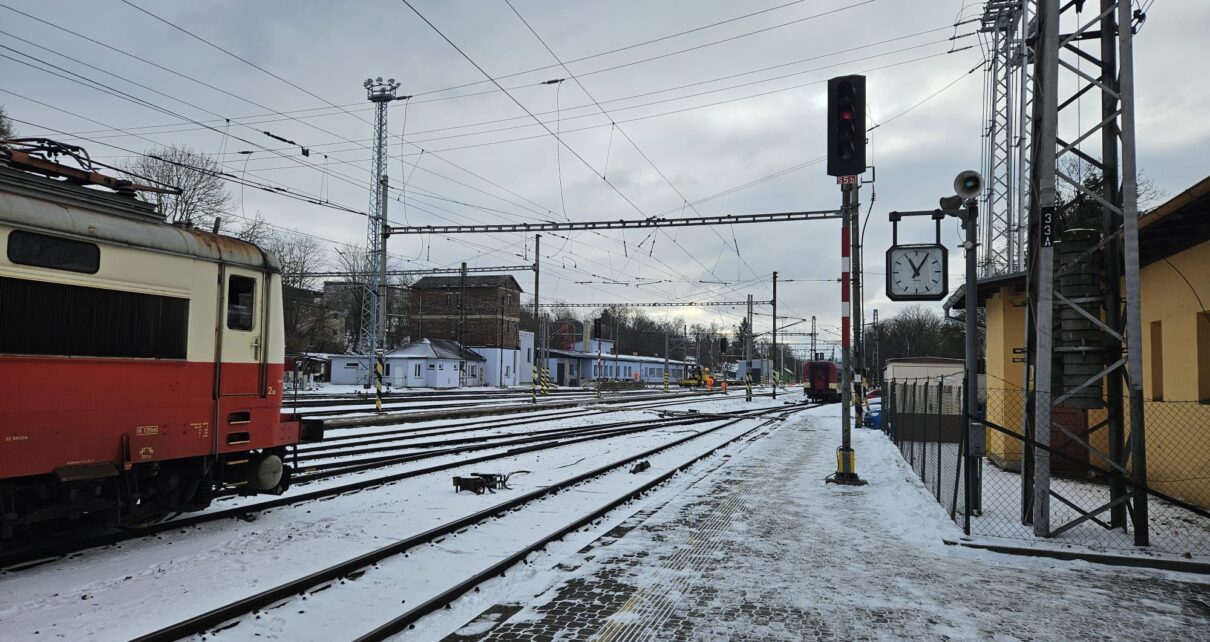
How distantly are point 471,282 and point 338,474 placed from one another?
61201mm

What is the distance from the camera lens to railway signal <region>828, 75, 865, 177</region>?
11.3m

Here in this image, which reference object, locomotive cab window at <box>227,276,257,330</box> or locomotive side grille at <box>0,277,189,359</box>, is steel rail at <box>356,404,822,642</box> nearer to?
locomotive side grille at <box>0,277,189,359</box>

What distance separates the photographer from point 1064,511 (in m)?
9.48

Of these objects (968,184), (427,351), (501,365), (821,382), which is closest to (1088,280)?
(968,184)

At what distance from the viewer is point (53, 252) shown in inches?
251

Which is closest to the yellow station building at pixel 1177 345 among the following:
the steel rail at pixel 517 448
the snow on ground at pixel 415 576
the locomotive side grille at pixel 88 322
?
the snow on ground at pixel 415 576

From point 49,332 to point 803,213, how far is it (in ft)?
70.2

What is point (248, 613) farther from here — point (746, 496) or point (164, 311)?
point (746, 496)

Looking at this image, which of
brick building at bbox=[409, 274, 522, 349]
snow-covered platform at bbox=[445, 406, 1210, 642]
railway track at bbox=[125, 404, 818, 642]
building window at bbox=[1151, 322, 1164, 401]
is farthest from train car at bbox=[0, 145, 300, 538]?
brick building at bbox=[409, 274, 522, 349]

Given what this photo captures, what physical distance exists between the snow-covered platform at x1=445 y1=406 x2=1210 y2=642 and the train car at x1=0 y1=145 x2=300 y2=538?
4025mm

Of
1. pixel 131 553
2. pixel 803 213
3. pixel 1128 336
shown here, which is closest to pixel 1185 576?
pixel 1128 336

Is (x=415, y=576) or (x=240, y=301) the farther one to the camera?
(x=240, y=301)

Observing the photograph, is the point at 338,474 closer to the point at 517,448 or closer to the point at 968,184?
the point at 517,448

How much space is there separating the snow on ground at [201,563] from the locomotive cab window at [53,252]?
2670 mm
